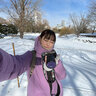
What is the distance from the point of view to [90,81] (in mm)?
2721

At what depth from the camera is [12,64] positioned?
0.66m

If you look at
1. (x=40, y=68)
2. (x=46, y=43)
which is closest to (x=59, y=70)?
(x=40, y=68)

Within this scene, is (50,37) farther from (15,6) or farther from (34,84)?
(15,6)

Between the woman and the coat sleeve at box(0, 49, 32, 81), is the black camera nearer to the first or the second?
the woman

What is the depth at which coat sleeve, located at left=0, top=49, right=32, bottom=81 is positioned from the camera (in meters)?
0.58

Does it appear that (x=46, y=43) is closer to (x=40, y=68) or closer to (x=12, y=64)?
(x=40, y=68)

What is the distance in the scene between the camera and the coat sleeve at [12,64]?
0.58 meters

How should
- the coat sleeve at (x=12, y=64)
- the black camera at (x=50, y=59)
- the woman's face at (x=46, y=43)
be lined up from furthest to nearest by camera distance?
the woman's face at (x=46, y=43)
the black camera at (x=50, y=59)
the coat sleeve at (x=12, y=64)

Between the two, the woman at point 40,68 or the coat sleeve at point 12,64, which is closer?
the coat sleeve at point 12,64

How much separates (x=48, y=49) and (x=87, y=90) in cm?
195

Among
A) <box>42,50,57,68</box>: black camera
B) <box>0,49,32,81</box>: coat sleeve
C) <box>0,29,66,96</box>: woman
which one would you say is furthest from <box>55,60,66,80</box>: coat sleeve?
<box>0,49,32,81</box>: coat sleeve

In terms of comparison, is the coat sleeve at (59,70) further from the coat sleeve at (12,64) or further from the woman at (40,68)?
the coat sleeve at (12,64)

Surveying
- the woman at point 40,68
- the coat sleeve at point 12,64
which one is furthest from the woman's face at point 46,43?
the coat sleeve at point 12,64

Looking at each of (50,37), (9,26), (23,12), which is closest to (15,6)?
(23,12)
